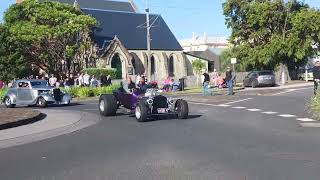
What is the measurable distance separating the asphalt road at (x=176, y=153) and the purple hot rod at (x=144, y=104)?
0.95 meters

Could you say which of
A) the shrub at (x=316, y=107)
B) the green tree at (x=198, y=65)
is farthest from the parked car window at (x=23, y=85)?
the green tree at (x=198, y=65)

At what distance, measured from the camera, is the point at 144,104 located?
18.5m

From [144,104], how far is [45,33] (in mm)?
42377

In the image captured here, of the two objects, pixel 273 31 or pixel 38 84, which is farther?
pixel 273 31

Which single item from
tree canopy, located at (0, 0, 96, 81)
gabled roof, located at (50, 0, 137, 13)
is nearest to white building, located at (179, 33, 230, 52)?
gabled roof, located at (50, 0, 137, 13)

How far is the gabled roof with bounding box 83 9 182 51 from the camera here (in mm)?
75375

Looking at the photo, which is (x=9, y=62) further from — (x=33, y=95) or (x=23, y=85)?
(x=33, y=95)

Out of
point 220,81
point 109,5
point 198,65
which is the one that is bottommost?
point 220,81

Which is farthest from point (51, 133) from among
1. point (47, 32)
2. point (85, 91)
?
point (47, 32)

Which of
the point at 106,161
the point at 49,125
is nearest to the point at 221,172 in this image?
the point at 106,161

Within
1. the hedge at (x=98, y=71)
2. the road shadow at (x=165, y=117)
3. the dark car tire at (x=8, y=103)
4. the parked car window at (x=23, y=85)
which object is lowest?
the road shadow at (x=165, y=117)

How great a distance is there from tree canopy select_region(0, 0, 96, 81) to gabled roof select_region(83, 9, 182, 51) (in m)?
8.82

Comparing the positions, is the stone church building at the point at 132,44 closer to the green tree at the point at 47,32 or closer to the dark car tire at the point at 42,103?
the green tree at the point at 47,32

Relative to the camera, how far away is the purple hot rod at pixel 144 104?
18.5 meters
